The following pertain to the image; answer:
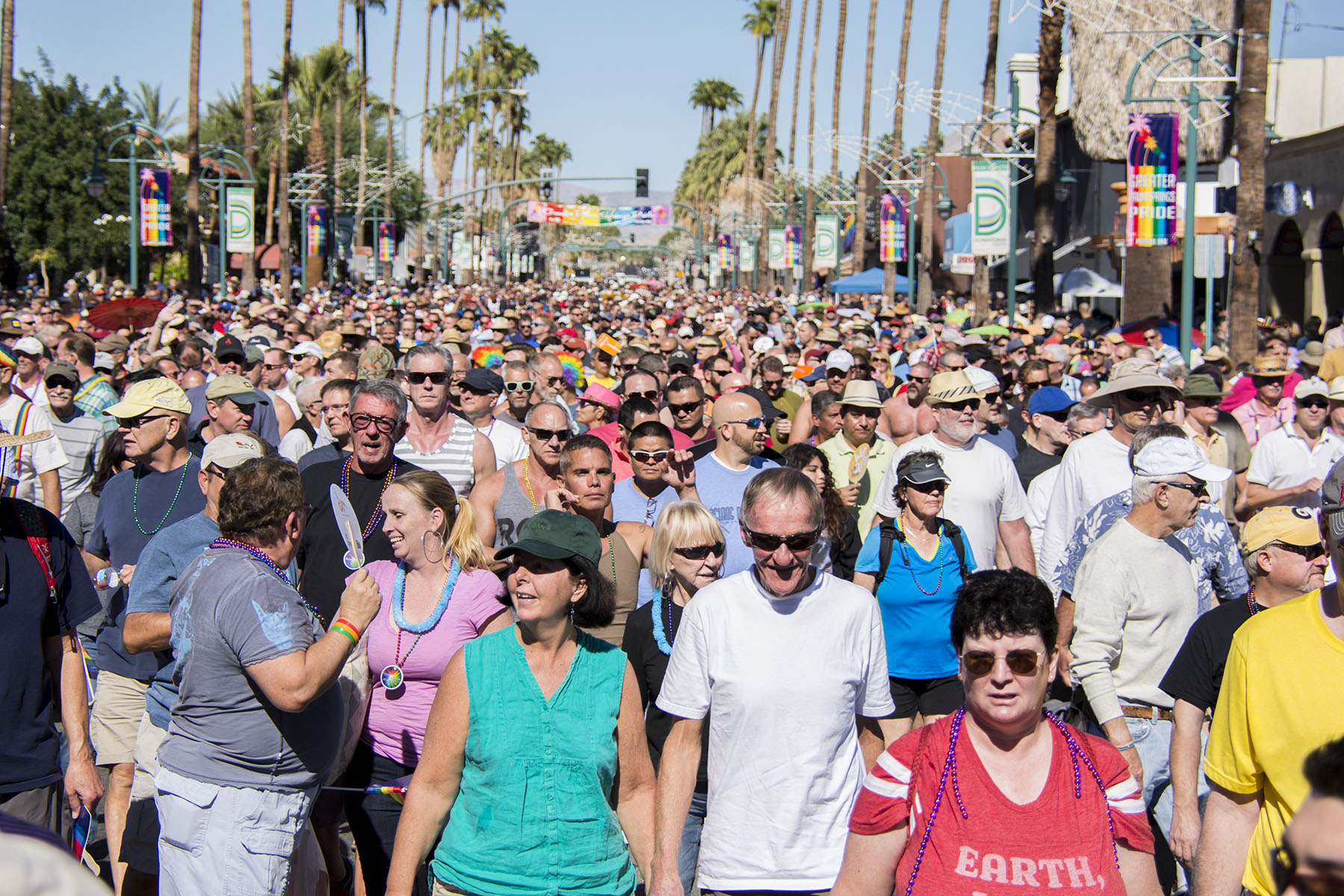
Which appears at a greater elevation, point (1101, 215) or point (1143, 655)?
Result: point (1101, 215)

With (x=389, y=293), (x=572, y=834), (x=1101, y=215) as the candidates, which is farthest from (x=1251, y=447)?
(x=389, y=293)

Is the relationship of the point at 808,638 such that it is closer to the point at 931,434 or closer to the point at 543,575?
the point at 543,575

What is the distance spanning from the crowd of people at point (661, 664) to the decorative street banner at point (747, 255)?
212 feet

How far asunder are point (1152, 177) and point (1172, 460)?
13485 millimetres

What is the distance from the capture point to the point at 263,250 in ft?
206

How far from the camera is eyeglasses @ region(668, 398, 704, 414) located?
26.3ft

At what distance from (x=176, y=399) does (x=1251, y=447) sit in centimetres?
722

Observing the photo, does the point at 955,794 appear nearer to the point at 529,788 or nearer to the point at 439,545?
the point at 529,788

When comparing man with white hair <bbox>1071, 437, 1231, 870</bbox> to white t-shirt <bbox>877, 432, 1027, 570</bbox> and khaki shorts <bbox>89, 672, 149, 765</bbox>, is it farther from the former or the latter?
khaki shorts <bbox>89, 672, 149, 765</bbox>

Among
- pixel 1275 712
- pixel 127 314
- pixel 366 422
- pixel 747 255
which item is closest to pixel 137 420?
pixel 366 422

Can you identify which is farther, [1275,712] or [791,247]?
[791,247]

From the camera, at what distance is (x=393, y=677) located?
14.7 ft

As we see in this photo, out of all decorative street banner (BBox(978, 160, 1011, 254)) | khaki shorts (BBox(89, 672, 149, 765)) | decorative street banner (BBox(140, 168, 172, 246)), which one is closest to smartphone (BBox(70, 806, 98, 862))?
khaki shorts (BBox(89, 672, 149, 765))

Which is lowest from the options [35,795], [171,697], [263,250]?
[35,795]
